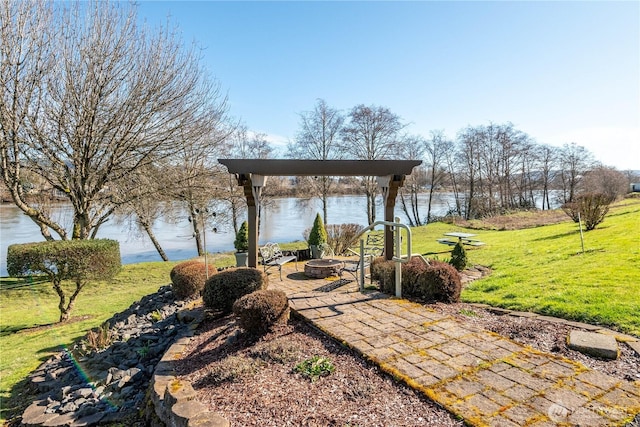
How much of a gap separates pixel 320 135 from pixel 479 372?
19.0m

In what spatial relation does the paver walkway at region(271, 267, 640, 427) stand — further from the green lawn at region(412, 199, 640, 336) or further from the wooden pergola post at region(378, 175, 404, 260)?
the wooden pergola post at region(378, 175, 404, 260)

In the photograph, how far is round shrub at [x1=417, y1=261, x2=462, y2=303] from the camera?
4.95 metres

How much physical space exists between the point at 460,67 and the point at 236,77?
21.3 ft

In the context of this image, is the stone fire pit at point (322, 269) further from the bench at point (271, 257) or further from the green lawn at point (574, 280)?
the green lawn at point (574, 280)

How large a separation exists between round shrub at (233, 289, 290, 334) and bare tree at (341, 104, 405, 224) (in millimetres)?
16743

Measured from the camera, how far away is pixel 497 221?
66.5 ft

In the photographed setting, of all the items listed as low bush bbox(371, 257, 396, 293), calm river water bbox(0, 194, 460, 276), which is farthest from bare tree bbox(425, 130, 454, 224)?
low bush bbox(371, 257, 396, 293)

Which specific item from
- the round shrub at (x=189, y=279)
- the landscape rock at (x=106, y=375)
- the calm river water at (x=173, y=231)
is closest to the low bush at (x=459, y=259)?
the round shrub at (x=189, y=279)

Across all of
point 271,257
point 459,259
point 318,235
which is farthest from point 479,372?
point 318,235

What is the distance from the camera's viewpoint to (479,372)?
2842 millimetres

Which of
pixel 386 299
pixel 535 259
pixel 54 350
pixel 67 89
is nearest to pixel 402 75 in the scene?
pixel 535 259

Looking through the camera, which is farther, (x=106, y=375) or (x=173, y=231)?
(x=173, y=231)

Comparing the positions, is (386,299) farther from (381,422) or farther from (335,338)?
(381,422)

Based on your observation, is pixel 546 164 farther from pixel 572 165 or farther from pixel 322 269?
pixel 322 269
